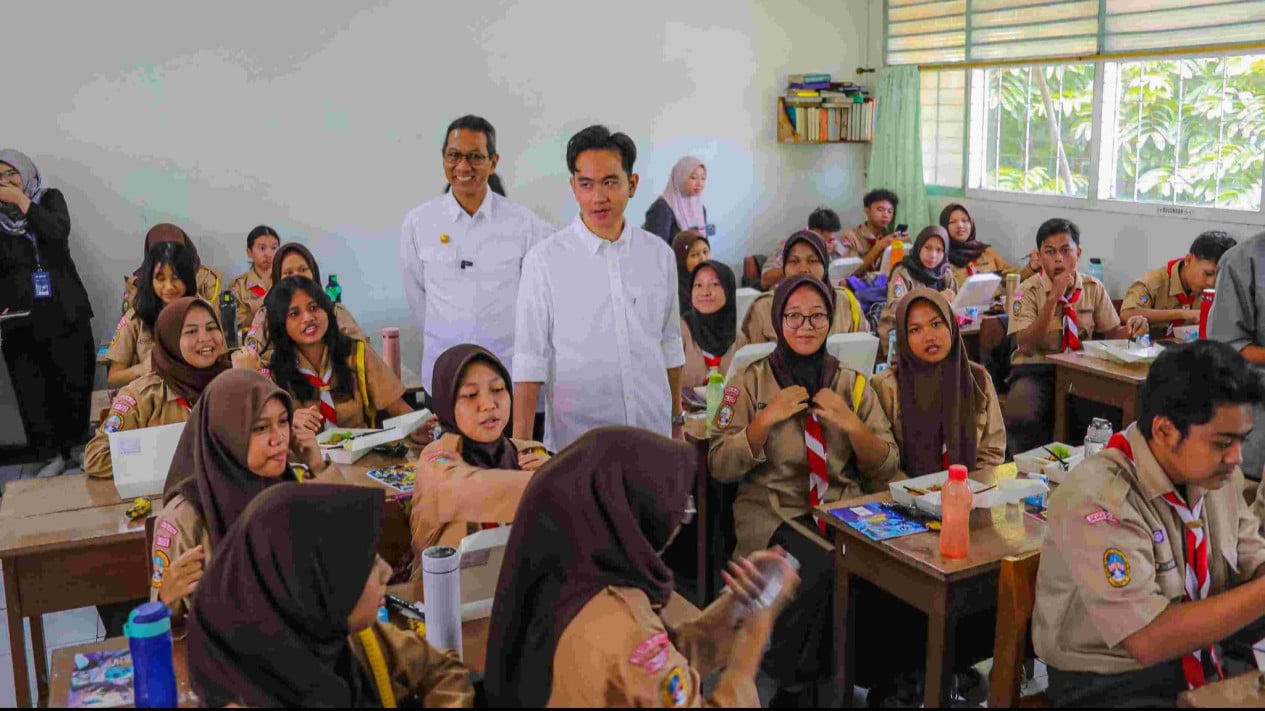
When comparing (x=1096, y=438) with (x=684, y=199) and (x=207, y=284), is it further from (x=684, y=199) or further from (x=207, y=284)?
(x=207, y=284)

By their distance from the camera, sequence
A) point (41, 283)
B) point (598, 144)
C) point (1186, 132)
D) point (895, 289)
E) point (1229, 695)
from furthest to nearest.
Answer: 1. point (1186, 132)
2. point (895, 289)
3. point (41, 283)
4. point (598, 144)
5. point (1229, 695)

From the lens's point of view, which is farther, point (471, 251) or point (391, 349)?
point (391, 349)

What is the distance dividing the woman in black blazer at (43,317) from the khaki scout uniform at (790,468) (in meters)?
3.92

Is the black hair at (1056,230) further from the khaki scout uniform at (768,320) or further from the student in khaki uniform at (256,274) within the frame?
the student in khaki uniform at (256,274)

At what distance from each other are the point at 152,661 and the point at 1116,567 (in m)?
1.70

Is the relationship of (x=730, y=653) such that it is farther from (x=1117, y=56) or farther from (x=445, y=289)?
(x=1117, y=56)

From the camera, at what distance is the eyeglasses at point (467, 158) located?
374 cm

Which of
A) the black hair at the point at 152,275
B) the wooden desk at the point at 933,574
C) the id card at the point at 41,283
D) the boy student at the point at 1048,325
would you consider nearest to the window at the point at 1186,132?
the boy student at the point at 1048,325

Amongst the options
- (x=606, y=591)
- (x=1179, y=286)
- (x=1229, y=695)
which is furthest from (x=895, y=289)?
(x=606, y=591)

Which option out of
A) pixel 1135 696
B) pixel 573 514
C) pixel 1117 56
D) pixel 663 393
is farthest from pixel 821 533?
pixel 1117 56

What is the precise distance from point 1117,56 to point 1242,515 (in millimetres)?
5116

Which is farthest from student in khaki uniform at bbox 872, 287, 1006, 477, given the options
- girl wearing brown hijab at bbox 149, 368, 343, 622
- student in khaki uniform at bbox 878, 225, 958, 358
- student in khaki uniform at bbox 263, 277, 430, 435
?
student in khaki uniform at bbox 878, 225, 958, 358

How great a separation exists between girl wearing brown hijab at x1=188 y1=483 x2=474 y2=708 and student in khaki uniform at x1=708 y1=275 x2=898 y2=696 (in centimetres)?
161

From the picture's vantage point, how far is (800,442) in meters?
3.13
